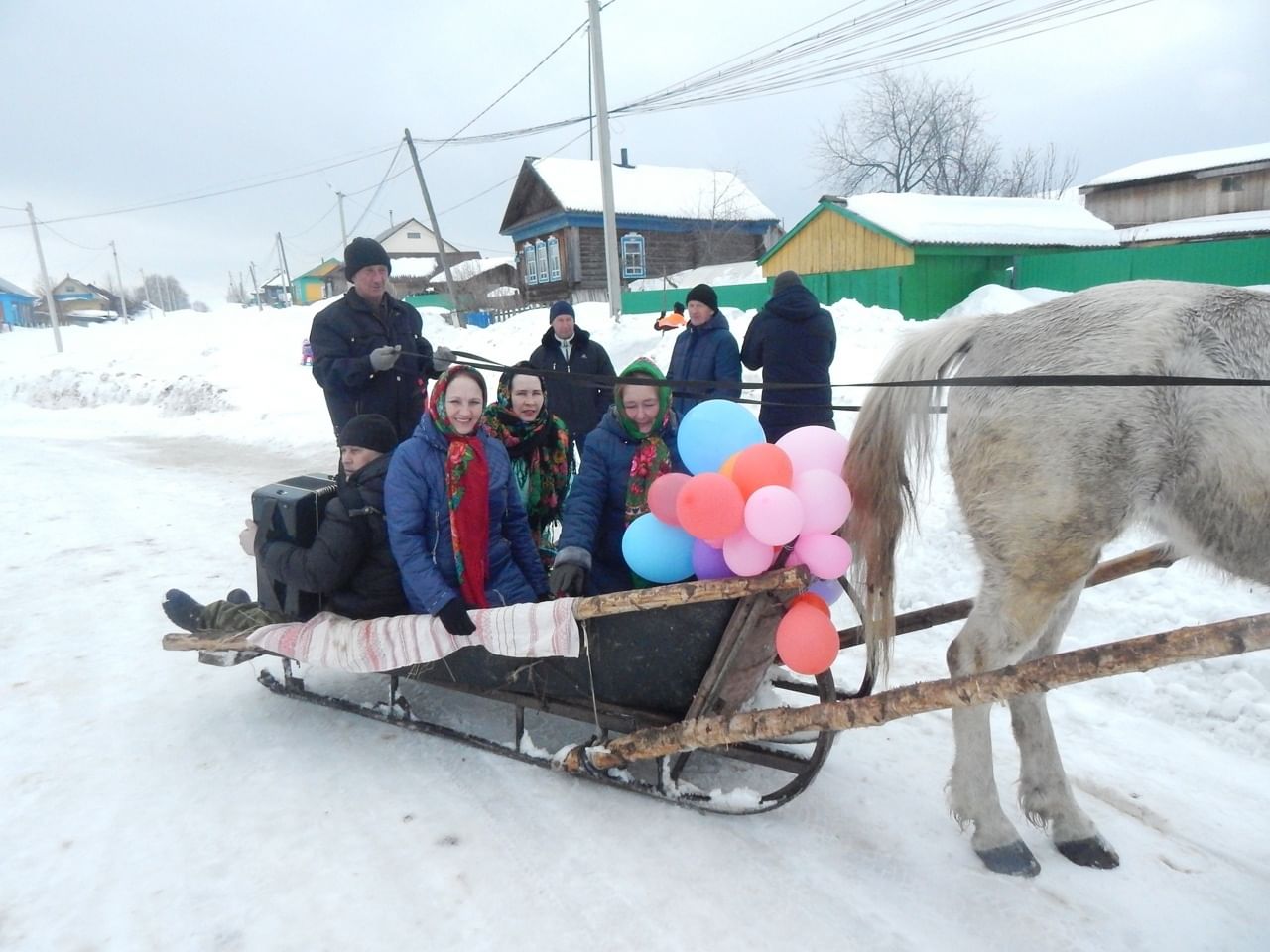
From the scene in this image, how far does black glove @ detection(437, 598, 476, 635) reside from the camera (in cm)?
261

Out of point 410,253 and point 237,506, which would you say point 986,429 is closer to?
point 237,506

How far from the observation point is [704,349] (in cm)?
497

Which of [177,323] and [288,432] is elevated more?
[177,323]

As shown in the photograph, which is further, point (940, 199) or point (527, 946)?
point (940, 199)

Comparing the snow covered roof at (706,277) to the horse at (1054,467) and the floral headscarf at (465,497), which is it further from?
the horse at (1054,467)

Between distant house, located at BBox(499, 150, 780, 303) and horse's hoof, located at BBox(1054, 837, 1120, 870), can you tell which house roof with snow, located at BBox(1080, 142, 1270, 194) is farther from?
horse's hoof, located at BBox(1054, 837, 1120, 870)

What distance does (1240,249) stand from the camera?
1157 cm

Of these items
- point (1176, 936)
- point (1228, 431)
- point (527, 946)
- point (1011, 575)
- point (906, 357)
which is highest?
point (906, 357)

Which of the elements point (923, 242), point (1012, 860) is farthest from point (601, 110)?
point (1012, 860)

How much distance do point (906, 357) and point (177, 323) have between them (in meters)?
32.8

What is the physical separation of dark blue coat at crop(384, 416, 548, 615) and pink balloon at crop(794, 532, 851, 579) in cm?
121

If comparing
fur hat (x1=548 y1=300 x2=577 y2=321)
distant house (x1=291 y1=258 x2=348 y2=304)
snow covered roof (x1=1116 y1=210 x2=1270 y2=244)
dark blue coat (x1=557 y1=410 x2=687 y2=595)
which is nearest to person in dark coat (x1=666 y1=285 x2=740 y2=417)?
fur hat (x1=548 y1=300 x2=577 y2=321)

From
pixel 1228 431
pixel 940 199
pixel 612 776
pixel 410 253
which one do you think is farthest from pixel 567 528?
pixel 410 253

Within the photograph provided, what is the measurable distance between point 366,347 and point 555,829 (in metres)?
Result: 2.58
